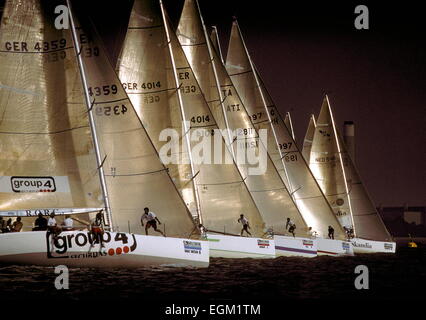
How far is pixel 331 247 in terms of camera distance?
49.7 m

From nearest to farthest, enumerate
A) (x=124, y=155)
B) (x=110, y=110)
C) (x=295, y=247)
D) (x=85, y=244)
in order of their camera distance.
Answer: (x=85, y=244)
(x=124, y=155)
(x=110, y=110)
(x=295, y=247)

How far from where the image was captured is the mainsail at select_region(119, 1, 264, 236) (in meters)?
40.0

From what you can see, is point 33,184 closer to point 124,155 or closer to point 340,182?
point 124,155

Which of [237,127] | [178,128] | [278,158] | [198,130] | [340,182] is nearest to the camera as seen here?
[178,128]

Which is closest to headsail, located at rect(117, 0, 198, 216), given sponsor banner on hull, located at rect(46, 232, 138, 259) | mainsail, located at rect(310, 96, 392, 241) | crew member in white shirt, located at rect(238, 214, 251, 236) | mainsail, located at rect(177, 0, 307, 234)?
crew member in white shirt, located at rect(238, 214, 251, 236)

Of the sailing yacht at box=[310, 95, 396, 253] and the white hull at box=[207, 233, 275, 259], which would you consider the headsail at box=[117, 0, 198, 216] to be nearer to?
the white hull at box=[207, 233, 275, 259]

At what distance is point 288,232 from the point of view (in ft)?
156

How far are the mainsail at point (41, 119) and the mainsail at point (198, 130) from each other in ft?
25.6

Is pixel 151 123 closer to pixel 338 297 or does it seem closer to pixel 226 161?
pixel 226 161

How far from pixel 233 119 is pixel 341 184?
62.5 ft

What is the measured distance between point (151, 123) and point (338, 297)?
15.3 metres

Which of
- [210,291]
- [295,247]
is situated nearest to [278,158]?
[295,247]
